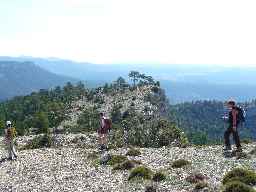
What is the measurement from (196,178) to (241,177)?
8.45ft

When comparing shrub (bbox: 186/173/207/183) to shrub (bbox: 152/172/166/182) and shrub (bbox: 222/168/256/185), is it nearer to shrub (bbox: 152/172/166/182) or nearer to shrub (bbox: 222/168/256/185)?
shrub (bbox: 222/168/256/185)

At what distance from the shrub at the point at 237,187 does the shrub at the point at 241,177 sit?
5.81 ft

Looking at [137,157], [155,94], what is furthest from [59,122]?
[137,157]

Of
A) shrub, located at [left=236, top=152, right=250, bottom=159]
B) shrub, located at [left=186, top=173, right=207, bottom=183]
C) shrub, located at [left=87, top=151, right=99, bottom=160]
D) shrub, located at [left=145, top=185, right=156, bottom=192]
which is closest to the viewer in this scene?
shrub, located at [left=145, top=185, right=156, bottom=192]

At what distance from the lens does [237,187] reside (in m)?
26.0

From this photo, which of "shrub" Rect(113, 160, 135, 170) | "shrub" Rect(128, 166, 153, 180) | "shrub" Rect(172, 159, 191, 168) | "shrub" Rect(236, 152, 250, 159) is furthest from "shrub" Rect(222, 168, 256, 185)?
"shrub" Rect(113, 160, 135, 170)

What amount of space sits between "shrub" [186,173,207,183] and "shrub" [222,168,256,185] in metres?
1.42

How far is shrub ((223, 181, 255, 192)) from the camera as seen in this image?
25703mm

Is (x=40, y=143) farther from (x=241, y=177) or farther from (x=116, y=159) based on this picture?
(x=241, y=177)

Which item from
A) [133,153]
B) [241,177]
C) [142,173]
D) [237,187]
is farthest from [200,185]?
[133,153]

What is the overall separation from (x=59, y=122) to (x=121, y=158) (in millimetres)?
104474

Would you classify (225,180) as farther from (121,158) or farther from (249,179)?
(121,158)

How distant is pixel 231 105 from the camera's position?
125 ft

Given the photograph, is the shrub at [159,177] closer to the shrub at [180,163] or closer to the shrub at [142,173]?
the shrub at [142,173]
